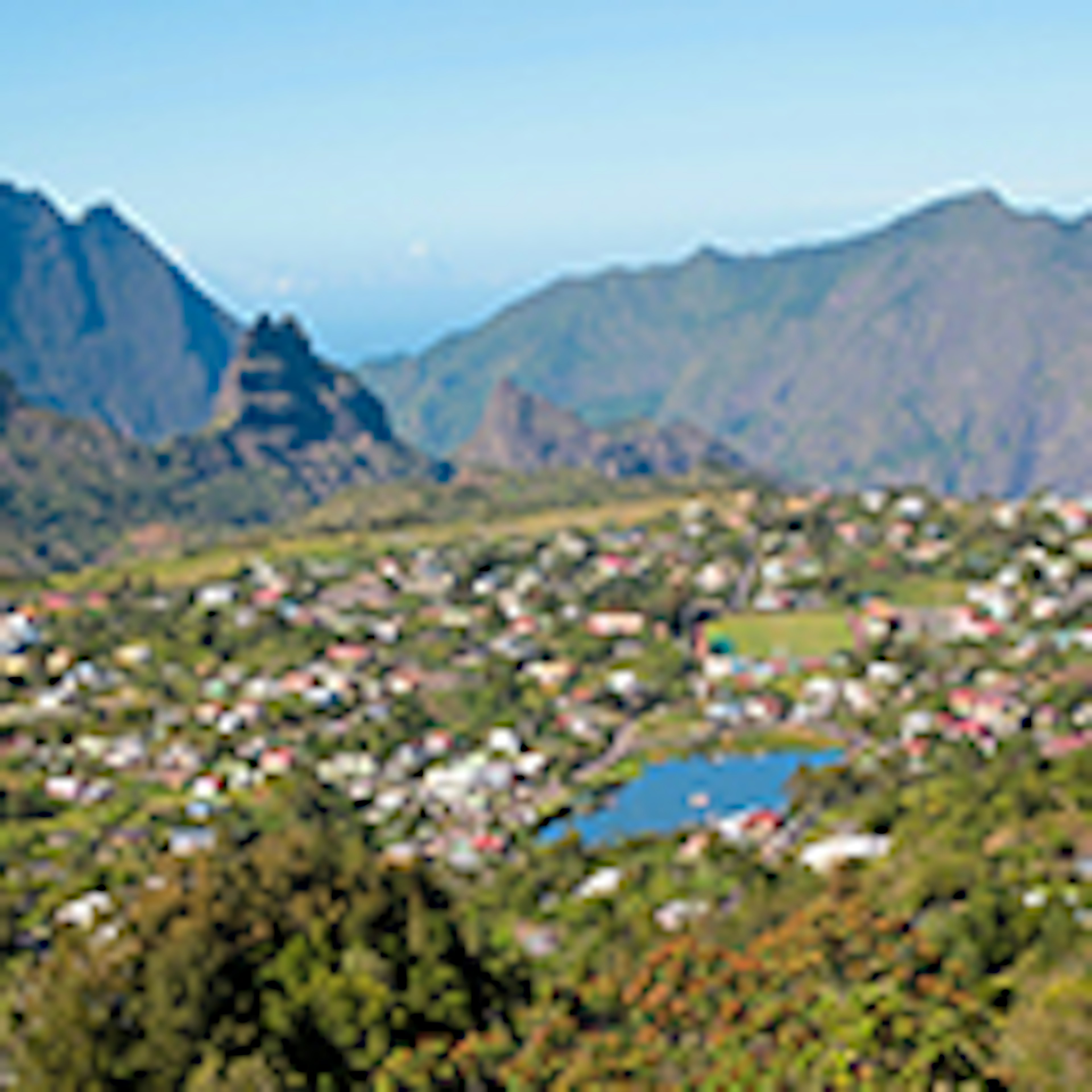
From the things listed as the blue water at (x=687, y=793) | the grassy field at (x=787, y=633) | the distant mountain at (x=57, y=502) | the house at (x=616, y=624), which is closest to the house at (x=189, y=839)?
the blue water at (x=687, y=793)

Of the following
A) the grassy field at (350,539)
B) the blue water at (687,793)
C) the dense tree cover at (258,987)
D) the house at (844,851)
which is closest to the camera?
the dense tree cover at (258,987)

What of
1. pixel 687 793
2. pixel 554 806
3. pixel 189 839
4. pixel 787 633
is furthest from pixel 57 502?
pixel 687 793

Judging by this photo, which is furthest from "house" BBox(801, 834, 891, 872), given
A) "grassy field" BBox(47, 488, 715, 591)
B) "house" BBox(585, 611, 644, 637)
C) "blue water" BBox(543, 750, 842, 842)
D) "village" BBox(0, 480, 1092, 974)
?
"grassy field" BBox(47, 488, 715, 591)

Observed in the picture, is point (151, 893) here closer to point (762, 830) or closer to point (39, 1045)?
point (39, 1045)

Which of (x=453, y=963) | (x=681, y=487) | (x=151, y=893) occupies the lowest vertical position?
(x=681, y=487)

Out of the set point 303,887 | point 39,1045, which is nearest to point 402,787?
point 303,887

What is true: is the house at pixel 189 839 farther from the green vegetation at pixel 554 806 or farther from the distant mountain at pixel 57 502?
the distant mountain at pixel 57 502

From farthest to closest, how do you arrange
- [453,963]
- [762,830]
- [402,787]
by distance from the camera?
[402,787], [762,830], [453,963]

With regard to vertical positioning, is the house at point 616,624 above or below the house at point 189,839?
below
